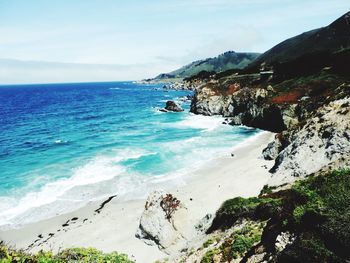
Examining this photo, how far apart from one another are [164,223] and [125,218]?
6147 millimetres

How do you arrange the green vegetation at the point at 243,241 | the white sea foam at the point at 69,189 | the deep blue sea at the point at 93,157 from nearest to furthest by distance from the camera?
the green vegetation at the point at 243,241 < the white sea foam at the point at 69,189 < the deep blue sea at the point at 93,157

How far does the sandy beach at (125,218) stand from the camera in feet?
77.2

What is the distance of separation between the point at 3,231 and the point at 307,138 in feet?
90.6

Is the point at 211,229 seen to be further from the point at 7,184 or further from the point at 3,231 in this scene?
the point at 7,184

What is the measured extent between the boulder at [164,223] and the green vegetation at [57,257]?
9.54 metres

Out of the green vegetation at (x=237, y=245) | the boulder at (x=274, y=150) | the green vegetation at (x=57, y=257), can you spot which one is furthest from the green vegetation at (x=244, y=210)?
the boulder at (x=274, y=150)

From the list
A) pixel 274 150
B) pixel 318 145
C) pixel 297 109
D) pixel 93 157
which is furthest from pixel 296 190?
pixel 297 109

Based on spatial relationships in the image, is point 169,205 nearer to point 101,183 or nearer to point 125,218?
point 125,218

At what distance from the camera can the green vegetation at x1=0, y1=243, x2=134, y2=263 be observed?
938cm

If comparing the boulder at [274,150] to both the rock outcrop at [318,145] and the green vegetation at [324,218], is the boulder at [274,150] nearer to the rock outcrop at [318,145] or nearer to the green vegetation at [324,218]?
the rock outcrop at [318,145]

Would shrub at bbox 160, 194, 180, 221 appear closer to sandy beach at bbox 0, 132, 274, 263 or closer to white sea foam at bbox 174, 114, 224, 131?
sandy beach at bbox 0, 132, 274, 263

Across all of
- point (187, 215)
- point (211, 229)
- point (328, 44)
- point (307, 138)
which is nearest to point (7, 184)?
point (187, 215)

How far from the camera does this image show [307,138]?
29547mm

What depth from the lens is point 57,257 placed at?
1080cm
